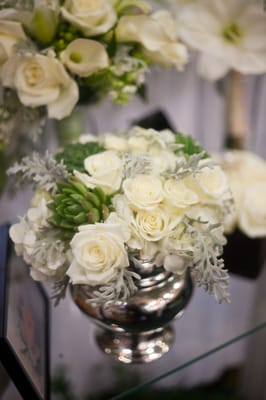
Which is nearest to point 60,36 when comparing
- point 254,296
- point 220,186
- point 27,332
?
point 220,186

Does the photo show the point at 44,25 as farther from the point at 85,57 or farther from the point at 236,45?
the point at 236,45

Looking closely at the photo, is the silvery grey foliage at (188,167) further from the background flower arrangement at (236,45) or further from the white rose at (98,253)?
the background flower arrangement at (236,45)

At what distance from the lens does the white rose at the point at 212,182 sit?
62 cm

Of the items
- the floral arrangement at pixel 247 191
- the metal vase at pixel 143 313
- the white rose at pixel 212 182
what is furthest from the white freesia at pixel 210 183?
the floral arrangement at pixel 247 191

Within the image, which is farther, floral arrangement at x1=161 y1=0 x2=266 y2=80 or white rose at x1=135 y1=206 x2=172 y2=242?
floral arrangement at x1=161 y1=0 x2=266 y2=80

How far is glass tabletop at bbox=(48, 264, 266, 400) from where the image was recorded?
0.72m

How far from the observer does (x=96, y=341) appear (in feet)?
2.54

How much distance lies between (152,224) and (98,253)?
0.23 feet

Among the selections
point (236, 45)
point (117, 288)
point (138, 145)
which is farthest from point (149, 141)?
point (236, 45)

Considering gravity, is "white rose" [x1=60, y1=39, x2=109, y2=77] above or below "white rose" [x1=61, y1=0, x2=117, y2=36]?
below

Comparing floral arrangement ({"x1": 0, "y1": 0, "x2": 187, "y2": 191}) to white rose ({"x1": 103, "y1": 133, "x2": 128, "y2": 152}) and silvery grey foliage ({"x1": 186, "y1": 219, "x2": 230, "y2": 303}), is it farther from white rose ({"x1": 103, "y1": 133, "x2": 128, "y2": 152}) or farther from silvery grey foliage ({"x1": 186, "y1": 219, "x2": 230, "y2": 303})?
silvery grey foliage ({"x1": 186, "y1": 219, "x2": 230, "y2": 303})

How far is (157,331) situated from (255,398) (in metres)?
0.54

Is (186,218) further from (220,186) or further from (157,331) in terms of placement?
(157,331)

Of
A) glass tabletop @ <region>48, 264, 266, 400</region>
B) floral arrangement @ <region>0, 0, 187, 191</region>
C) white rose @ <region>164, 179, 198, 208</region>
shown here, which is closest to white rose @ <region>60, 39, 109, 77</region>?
floral arrangement @ <region>0, 0, 187, 191</region>
